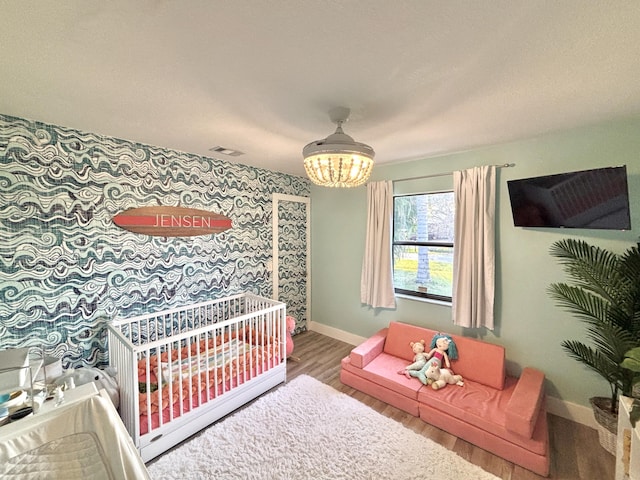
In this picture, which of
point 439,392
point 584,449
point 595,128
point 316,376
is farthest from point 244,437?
point 595,128

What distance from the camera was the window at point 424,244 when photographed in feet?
9.34

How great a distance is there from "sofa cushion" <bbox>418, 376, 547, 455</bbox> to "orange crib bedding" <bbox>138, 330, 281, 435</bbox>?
1539 millimetres

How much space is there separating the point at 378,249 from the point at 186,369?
2.34 meters

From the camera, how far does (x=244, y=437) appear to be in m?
1.93

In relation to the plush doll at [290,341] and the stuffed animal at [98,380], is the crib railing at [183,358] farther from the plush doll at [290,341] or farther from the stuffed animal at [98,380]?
the plush doll at [290,341]

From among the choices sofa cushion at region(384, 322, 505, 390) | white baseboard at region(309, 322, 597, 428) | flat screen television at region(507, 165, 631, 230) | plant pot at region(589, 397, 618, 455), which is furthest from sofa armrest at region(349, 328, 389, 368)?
flat screen television at region(507, 165, 631, 230)

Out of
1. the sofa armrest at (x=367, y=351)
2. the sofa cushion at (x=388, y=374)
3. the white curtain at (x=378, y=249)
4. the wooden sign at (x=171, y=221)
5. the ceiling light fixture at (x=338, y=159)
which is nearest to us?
the ceiling light fixture at (x=338, y=159)

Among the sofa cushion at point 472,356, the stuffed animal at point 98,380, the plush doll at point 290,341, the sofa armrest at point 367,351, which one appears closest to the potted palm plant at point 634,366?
the sofa cushion at point 472,356

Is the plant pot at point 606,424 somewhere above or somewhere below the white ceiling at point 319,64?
below

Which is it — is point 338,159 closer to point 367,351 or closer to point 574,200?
point 574,200

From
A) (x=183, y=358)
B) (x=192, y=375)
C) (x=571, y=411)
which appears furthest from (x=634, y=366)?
(x=183, y=358)

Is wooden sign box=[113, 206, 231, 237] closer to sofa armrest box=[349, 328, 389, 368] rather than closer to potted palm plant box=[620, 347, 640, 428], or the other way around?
sofa armrest box=[349, 328, 389, 368]

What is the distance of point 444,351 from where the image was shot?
2.47 m

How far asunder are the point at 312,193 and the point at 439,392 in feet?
9.83
